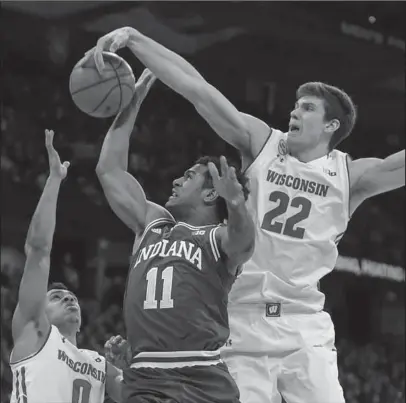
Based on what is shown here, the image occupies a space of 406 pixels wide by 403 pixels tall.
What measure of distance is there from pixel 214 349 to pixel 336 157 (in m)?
1.22

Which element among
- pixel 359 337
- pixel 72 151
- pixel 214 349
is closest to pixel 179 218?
pixel 214 349

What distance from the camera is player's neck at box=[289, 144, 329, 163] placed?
4664mm

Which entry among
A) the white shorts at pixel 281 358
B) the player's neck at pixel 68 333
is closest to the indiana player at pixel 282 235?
the white shorts at pixel 281 358

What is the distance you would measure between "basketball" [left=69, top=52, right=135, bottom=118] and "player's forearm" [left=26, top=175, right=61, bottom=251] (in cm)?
44

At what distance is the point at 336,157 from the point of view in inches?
185

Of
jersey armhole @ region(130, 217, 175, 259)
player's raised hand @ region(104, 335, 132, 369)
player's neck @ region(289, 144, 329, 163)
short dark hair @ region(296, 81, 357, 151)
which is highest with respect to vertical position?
short dark hair @ region(296, 81, 357, 151)

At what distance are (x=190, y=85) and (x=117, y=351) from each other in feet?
5.47

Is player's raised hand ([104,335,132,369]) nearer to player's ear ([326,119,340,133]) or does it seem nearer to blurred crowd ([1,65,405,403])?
player's ear ([326,119,340,133])

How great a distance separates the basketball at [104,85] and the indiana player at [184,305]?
29.8 inches

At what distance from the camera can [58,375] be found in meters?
5.05

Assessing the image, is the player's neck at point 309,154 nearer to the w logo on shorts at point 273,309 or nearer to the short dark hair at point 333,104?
the short dark hair at point 333,104

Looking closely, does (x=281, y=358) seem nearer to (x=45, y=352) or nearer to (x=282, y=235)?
(x=282, y=235)

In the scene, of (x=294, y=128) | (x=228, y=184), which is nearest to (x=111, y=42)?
(x=294, y=128)

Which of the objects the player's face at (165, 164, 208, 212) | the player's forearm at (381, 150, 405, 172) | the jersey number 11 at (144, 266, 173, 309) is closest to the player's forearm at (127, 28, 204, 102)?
the player's face at (165, 164, 208, 212)
